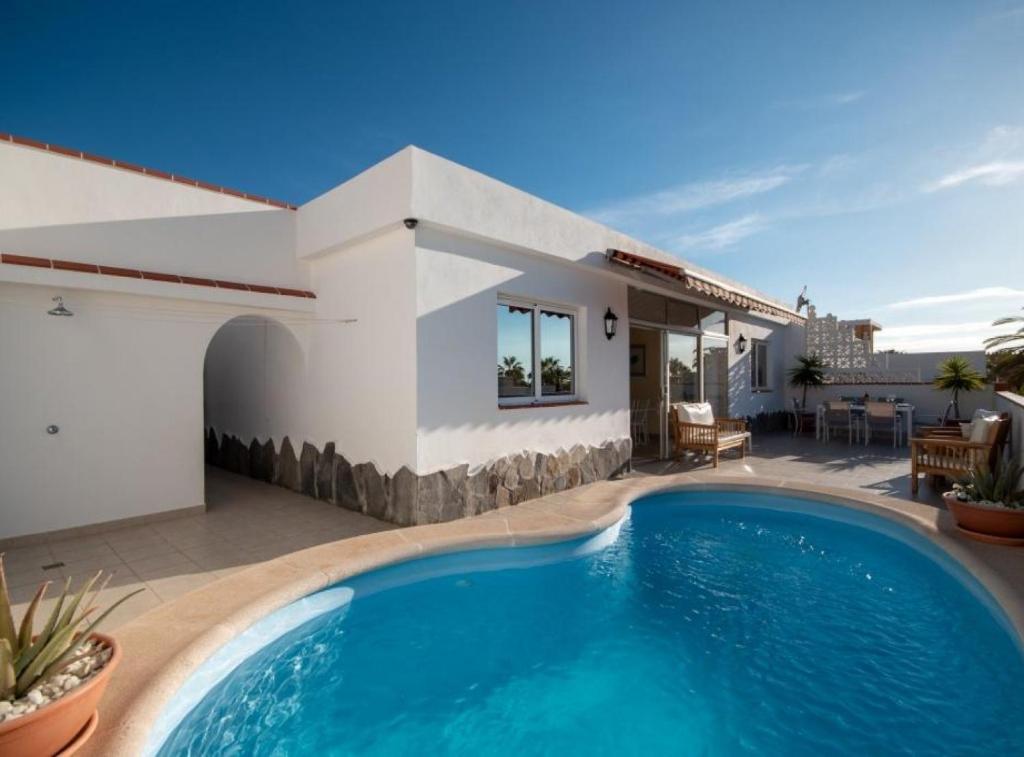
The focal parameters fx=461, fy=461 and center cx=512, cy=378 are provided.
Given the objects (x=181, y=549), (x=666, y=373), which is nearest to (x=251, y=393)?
(x=181, y=549)

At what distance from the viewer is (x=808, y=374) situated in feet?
60.9

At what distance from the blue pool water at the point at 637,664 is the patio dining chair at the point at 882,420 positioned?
31.5ft

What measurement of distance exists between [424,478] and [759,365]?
53.3 ft

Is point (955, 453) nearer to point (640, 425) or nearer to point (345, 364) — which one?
point (640, 425)

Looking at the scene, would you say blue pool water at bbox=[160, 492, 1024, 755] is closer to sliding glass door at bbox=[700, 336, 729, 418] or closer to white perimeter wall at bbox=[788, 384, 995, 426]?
sliding glass door at bbox=[700, 336, 729, 418]

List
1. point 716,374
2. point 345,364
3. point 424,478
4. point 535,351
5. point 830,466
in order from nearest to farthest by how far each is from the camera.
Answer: point 424,478, point 345,364, point 535,351, point 830,466, point 716,374

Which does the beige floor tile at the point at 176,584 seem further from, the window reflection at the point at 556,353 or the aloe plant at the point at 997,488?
the aloe plant at the point at 997,488

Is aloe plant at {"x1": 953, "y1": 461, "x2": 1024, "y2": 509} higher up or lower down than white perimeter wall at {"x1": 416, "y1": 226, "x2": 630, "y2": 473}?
lower down

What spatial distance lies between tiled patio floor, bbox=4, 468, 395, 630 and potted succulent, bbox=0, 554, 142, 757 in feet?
5.61

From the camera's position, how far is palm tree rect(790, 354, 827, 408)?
60.9 ft

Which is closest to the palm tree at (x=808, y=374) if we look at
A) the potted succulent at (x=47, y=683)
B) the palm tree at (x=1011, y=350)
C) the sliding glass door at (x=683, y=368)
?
the sliding glass door at (x=683, y=368)

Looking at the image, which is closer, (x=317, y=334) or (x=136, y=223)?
(x=136, y=223)

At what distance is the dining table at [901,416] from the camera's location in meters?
14.3

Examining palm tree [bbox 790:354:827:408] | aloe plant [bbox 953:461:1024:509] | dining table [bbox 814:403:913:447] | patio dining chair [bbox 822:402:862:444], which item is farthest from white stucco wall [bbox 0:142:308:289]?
palm tree [bbox 790:354:827:408]
